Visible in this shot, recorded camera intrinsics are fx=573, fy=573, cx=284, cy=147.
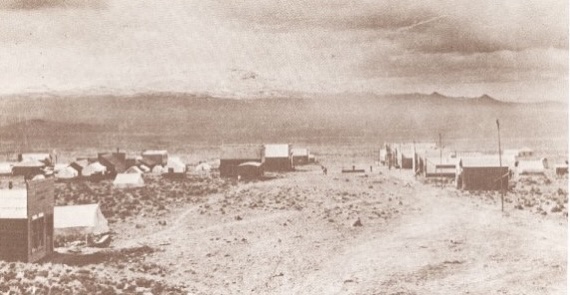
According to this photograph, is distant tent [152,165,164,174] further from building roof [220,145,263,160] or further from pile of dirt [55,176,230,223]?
building roof [220,145,263,160]

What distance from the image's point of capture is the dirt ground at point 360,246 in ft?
58.1

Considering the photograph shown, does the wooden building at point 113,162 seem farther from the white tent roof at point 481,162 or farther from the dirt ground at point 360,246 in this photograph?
the white tent roof at point 481,162

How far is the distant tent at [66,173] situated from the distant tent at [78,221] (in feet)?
68.0

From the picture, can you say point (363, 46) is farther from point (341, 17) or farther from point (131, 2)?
point (131, 2)

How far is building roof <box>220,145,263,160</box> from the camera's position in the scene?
44750 millimetres

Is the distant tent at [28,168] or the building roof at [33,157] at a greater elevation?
the building roof at [33,157]

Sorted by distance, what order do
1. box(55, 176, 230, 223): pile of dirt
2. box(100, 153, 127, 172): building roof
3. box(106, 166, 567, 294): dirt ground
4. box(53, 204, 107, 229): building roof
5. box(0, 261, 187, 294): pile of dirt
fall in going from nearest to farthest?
box(0, 261, 187, 294): pile of dirt
box(106, 166, 567, 294): dirt ground
box(53, 204, 107, 229): building roof
box(55, 176, 230, 223): pile of dirt
box(100, 153, 127, 172): building roof

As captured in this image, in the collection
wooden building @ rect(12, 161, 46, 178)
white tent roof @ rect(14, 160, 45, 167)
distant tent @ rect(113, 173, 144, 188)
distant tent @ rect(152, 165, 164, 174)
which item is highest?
white tent roof @ rect(14, 160, 45, 167)

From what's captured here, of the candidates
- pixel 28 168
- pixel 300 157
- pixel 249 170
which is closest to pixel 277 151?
pixel 300 157

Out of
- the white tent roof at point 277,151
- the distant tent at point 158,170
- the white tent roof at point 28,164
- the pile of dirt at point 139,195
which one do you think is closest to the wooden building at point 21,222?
the pile of dirt at point 139,195

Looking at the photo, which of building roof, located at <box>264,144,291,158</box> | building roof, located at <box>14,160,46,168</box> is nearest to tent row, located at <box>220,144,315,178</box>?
building roof, located at <box>264,144,291,158</box>

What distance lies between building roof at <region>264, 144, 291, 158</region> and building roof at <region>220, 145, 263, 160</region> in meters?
5.83

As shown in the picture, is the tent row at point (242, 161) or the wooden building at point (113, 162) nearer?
the tent row at point (242, 161)

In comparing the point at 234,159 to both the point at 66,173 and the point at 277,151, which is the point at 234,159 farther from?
the point at 66,173
